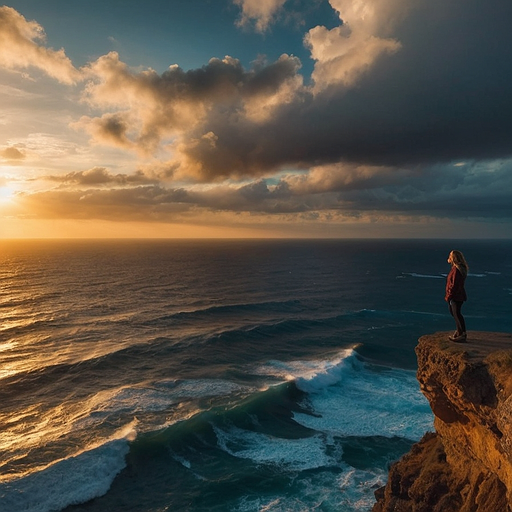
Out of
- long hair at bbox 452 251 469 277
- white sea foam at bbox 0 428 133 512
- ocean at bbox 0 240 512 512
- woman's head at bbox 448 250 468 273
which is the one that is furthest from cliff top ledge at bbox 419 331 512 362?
white sea foam at bbox 0 428 133 512

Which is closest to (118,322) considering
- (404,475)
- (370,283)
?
(404,475)

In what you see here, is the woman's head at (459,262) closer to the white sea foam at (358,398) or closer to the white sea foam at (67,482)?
the white sea foam at (358,398)

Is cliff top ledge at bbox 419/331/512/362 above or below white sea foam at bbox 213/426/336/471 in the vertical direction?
above

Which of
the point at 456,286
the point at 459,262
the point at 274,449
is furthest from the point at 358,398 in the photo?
the point at 459,262

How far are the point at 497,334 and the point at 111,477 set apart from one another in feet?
69.5

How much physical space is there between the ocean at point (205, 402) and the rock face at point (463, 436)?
5988mm

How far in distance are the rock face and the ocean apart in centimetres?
599

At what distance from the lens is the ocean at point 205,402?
19.9 meters

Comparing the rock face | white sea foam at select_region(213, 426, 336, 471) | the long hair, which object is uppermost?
the long hair

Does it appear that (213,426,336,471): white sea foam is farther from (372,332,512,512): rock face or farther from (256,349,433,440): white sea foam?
(372,332,512,512): rock face

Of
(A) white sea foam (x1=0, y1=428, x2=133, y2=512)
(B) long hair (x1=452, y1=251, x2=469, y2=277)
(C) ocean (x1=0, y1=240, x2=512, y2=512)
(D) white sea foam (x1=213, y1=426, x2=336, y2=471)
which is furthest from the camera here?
(D) white sea foam (x1=213, y1=426, x2=336, y2=471)

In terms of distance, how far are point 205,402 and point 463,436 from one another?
20536 millimetres

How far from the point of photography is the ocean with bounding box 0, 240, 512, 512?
1988 centimetres

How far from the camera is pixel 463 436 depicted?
12.5 m
